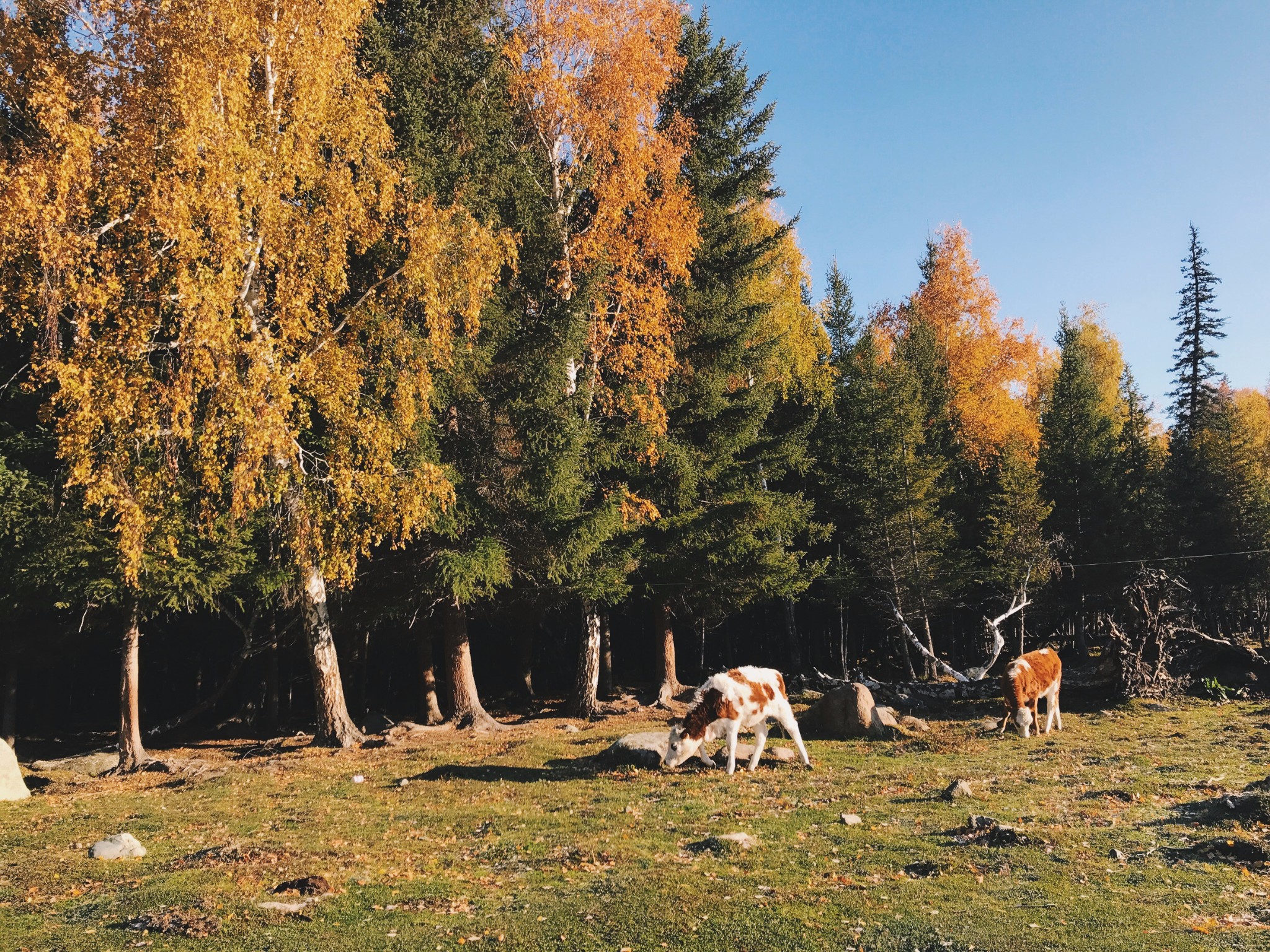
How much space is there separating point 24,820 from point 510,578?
441 inches

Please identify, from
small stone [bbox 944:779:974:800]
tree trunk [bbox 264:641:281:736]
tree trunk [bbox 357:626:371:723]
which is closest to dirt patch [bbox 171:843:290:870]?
small stone [bbox 944:779:974:800]

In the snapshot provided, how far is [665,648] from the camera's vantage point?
28.6m

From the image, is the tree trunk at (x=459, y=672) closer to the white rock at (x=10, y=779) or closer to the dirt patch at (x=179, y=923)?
the white rock at (x=10, y=779)

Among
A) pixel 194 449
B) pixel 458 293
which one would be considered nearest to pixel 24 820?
pixel 194 449

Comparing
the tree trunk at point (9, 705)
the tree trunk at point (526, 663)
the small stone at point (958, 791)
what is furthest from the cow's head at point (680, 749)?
the tree trunk at point (9, 705)

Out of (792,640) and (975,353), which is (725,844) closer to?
(792,640)

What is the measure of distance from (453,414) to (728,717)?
1092cm

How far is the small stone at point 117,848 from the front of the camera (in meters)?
10.3

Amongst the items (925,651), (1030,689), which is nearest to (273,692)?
(925,651)

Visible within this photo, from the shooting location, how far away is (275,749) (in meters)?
20.6

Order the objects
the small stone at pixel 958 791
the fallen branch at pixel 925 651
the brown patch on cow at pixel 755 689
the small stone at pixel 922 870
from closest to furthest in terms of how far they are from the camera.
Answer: the small stone at pixel 922 870 < the small stone at pixel 958 791 < the brown patch on cow at pixel 755 689 < the fallen branch at pixel 925 651

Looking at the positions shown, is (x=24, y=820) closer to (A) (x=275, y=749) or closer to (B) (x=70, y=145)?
(A) (x=275, y=749)

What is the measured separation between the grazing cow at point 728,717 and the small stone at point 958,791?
3.27m

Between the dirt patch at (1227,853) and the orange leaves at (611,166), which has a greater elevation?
the orange leaves at (611,166)
